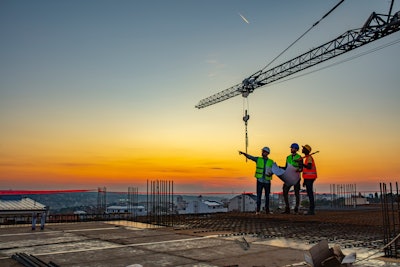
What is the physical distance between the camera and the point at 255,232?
12.4 m

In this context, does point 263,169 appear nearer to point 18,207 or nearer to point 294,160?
point 294,160

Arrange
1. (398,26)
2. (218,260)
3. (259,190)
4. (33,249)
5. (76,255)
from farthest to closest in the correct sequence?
(398,26), (259,190), (33,249), (76,255), (218,260)

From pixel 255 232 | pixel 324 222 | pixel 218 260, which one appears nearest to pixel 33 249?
pixel 218 260

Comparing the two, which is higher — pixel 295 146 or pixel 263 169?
pixel 295 146

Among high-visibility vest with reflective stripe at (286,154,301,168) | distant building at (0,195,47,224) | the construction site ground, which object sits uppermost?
high-visibility vest with reflective stripe at (286,154,301,168)

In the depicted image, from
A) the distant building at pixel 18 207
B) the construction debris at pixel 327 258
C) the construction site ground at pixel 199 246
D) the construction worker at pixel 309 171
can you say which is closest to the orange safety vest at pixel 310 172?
the construction worker at pixel 309 171

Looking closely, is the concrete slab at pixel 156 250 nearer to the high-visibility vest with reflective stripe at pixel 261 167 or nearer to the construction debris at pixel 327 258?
the construction debris at pixel 327 258

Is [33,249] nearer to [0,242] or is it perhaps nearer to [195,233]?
[0,242]

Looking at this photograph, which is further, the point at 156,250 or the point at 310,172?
the point at 310,172

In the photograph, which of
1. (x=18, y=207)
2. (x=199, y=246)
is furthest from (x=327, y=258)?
(x=18, y=207)

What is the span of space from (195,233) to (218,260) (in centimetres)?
507

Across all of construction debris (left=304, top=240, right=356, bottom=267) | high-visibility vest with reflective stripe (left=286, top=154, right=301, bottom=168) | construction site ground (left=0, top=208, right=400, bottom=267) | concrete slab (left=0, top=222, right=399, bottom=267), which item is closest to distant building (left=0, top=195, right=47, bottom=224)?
construction site ground (left=0, top=208, right=400, bottom=267)

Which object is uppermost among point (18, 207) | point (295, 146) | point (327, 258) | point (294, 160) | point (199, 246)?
point (295, 146)

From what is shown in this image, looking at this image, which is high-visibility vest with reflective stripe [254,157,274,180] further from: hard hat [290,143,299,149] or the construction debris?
the construction debris
